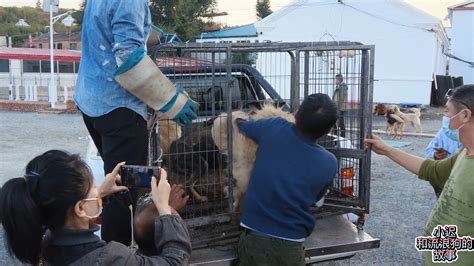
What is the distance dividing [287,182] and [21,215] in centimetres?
171

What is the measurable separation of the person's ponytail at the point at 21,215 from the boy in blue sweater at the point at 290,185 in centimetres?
158

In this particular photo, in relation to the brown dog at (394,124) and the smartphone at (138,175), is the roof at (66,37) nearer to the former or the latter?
the brown dog at (394,124)

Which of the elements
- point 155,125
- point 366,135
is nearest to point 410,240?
point 366,135

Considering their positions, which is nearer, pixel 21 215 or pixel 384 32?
pixel 21 215

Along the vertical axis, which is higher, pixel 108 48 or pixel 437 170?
pixel 108 48

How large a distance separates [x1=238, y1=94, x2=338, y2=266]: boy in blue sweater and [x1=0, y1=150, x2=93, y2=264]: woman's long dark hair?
1.46 meters

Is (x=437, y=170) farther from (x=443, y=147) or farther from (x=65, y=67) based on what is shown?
(x=65, y=67)

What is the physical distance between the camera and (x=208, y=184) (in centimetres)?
A: 365

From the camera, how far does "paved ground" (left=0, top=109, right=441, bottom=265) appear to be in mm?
5559

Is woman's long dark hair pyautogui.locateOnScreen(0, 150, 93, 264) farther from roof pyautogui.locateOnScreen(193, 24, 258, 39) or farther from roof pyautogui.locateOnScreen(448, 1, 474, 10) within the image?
roof pyautogui.locateOnScreen(448, 1, 474, 10)

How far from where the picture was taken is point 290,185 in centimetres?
311

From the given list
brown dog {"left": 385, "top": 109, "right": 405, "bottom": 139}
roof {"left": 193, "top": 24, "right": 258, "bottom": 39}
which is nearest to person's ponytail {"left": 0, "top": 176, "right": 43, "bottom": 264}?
brown dog {"left": 385, "top": 109, "right": 405, "bottom": 139}

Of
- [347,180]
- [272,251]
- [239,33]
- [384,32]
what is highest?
[239,33]

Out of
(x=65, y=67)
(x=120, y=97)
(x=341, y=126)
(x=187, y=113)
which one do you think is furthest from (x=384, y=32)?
(x=65, y=67)
